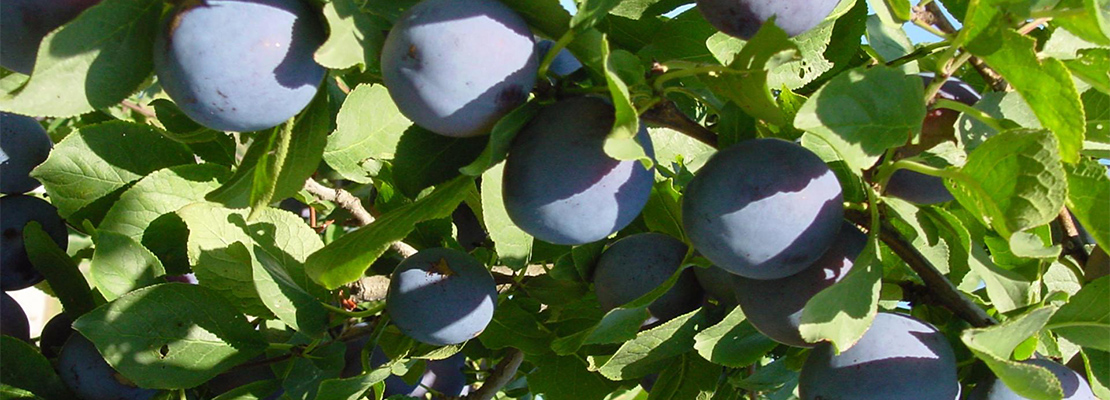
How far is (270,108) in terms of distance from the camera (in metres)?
0.81

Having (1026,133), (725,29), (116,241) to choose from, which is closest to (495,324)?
(116,241)

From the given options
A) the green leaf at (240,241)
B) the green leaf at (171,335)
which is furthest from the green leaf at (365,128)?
the green leaf at (171,335)

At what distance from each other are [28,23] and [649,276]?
74cm

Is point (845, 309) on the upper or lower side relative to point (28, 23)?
lower

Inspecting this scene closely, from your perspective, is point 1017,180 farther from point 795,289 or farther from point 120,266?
point 120,266

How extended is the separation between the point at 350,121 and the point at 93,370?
1.73 feet

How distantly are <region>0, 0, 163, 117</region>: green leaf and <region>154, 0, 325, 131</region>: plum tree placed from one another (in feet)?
0.12

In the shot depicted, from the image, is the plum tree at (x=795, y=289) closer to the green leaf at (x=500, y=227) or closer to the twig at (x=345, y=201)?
the green leaf at (x=500, y=227)

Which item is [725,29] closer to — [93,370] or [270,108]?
[270,108]

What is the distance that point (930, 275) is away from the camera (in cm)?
96

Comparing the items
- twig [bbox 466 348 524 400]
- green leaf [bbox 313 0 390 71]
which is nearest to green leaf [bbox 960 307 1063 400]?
green leaf [bbox 313 0 390 71]

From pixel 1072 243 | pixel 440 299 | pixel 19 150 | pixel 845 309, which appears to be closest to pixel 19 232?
pixel 19 150

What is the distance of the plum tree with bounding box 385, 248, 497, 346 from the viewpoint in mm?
1190

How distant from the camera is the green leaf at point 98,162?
129cm
